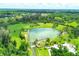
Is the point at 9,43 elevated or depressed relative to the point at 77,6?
depressed

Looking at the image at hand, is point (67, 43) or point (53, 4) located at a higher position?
point (53, 4)

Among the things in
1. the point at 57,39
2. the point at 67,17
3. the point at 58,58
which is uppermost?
the point at 67,17

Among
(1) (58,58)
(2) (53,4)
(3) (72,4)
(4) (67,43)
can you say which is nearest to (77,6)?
(3) (72,4)

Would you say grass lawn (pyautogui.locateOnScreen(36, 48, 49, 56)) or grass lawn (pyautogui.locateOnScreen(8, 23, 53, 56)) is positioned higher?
grass lawn (pyautogui.locateOnScreen(8, 23, 53, 56))

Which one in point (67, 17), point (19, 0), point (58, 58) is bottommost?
point (58, 58)

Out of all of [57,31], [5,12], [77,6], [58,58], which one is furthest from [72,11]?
[5,12]

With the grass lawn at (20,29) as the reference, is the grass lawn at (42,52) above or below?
below

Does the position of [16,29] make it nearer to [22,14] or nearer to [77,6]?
[22,14]

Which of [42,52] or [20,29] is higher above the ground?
[20,29]

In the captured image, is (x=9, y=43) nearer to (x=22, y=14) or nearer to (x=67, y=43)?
(x=22, y=14)
